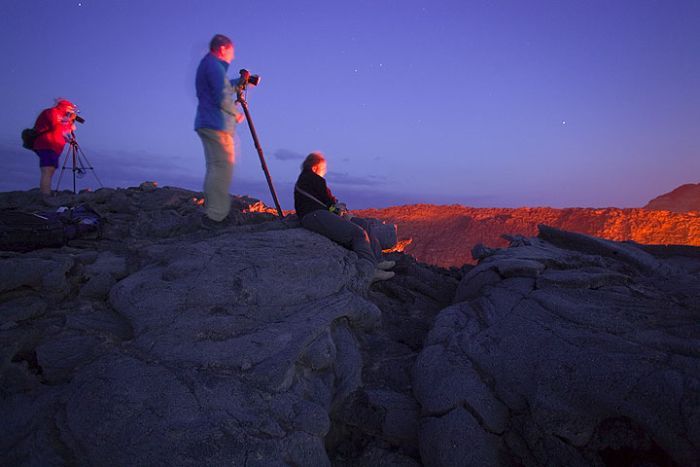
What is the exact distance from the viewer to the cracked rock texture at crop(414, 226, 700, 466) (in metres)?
2.31

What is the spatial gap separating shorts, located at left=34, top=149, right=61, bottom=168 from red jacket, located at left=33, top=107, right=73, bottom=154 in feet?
0.20

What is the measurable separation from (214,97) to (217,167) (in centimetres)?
96

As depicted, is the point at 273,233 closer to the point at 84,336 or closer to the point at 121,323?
the point at 121,323

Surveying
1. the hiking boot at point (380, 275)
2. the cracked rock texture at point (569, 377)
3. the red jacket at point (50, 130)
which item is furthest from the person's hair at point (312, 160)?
the red jacket at point (50, 130)

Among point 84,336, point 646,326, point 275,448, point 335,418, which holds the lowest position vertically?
point 335,418

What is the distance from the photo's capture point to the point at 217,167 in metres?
5.60

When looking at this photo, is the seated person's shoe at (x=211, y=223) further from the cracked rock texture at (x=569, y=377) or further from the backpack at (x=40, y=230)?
the cracked rock texture at (x=569, y=377)

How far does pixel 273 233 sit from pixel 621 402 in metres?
3.60

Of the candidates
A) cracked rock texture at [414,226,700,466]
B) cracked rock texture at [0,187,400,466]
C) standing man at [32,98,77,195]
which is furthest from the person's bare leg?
cracked rock texture at [414,226,700,466]

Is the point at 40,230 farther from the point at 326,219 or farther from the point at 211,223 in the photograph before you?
the point at 326,219

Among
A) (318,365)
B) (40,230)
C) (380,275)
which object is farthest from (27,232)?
(380,275)

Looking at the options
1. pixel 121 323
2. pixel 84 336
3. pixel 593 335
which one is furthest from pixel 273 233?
pixel 593 335

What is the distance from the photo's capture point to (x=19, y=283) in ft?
10.5

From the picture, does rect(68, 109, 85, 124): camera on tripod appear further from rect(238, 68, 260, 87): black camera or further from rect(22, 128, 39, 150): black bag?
rect(238, 68, 260, 87): black camera
